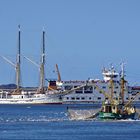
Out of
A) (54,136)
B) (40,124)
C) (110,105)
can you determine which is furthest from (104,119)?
(54,136)

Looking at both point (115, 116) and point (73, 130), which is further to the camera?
point (115, 116)

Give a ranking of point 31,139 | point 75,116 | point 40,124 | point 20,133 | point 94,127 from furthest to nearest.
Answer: point 75,116 < point 40,124 < point 94,127 < point 20,133 < point 31,139

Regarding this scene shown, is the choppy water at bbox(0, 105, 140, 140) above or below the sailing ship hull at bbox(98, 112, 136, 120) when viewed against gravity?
below

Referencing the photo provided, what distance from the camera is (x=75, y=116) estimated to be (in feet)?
486

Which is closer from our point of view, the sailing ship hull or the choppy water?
the choppy water

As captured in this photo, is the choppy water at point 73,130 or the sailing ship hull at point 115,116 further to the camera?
the sailing ship hull at point 115,116

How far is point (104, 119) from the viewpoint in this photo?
458 feet

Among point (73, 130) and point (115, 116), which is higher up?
point (115, 116)

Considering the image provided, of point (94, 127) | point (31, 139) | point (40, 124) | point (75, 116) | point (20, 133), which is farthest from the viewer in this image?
point (75, 116)

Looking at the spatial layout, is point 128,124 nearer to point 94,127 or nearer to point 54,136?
point 94,127

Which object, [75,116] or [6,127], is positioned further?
[75,116]

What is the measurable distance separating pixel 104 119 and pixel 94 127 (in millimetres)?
15784

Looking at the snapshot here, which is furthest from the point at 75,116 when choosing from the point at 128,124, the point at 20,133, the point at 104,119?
the point at 20,133

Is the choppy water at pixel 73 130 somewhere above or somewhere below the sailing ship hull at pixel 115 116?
below
